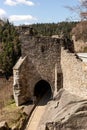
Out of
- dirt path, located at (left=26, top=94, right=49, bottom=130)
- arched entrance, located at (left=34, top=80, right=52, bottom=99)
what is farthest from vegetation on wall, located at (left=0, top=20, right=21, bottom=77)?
dirt path, located at (left=26, top=94, right=49, bottom=130)

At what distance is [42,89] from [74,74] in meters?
8.63

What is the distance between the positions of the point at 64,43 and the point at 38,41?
1958 mm

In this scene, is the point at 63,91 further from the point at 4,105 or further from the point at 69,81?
the point at 4,105

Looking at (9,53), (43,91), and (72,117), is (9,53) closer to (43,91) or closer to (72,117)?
(43,91)

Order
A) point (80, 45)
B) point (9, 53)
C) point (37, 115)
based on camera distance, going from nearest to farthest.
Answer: point (37, 115) → point (9, 53) → point (80, 45)

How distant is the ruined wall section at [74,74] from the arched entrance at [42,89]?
11.0 feet

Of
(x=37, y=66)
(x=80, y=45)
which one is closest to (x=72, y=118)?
(x=37, y=66)

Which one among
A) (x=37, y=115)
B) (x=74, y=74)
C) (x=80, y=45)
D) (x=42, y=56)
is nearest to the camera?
(x=74, y=74)

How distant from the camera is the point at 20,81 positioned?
2719cm

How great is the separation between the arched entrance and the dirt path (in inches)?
31.3

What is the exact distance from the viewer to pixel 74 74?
21375mm

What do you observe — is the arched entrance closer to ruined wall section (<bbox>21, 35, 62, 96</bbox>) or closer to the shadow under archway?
the shadow under archway

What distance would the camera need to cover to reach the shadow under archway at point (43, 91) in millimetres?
27406

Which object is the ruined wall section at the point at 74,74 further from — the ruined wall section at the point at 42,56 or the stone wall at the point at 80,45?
the stone wall at the point at 80,45
